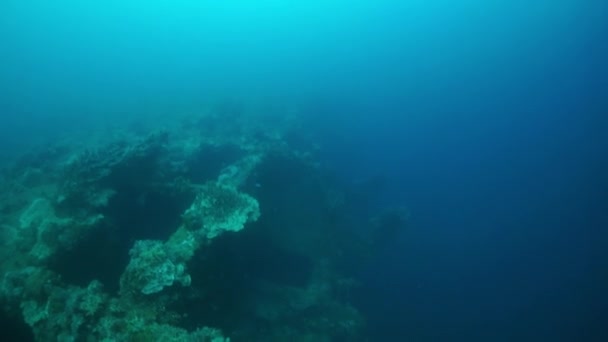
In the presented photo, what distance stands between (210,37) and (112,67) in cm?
4535

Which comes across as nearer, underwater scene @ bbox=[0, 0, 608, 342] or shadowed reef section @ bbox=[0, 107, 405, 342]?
shadowed reef section @ bbox=[0, 107, 405, 342]

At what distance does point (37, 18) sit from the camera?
181 metres

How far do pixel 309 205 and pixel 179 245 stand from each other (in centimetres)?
931

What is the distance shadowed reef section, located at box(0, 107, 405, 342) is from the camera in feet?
23.9

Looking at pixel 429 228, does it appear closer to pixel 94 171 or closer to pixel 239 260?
pixel 239 260

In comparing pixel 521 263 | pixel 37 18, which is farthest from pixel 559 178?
pixel 37 18

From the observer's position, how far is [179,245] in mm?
8648

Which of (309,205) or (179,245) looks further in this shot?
(309,205)

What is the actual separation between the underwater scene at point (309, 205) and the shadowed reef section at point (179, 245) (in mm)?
58

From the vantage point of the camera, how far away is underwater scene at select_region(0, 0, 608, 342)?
8984 mm

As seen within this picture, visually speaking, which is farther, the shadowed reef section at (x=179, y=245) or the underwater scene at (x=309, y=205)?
the underwater scene at (x=309, y=205)

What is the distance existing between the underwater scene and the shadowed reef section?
2.3 inches

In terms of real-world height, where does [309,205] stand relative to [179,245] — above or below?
above

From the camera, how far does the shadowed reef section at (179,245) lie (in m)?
7.27
